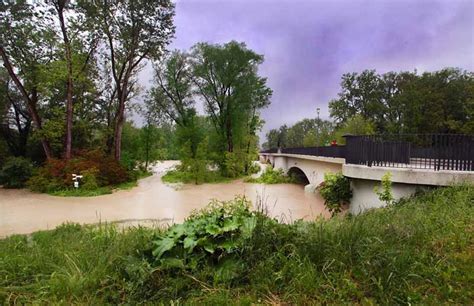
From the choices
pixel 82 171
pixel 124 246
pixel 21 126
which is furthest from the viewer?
pixel 21 126

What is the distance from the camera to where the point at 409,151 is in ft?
25.4

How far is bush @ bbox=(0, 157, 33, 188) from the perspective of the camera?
1989 centimetres

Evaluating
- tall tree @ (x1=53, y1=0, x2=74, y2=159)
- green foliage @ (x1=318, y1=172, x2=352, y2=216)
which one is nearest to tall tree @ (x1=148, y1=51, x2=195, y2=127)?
tall tree @ (x1=53, y1=0, x2=74, y2=159)

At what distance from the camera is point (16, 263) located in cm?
347

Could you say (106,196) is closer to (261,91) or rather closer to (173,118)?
(173,118)

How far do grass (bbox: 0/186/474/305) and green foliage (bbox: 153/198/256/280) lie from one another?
30 millimetres

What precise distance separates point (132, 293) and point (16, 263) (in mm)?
2011

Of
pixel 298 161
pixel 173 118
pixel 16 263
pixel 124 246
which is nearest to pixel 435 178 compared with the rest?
pixel 124 246

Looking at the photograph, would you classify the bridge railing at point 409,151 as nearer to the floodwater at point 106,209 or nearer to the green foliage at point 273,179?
the floodwater at point 106,209

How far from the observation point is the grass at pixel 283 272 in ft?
8.14

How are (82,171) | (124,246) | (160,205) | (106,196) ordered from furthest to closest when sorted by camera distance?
(82,171) → (106,196) → (160,205) → (124,246)

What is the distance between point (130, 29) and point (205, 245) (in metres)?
23.3

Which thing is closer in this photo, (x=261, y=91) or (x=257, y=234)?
(x=257, y=234)

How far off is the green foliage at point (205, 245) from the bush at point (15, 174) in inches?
879
